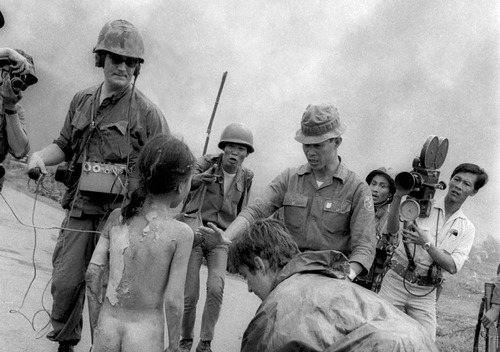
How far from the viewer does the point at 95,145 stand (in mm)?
3207

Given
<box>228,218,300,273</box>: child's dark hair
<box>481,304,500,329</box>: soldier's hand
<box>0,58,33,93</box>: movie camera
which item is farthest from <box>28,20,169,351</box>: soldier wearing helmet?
<box>481,304,500,329</box>: soldier's hand

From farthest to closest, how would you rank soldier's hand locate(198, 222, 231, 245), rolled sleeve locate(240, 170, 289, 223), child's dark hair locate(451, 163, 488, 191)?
child's dark hair locate(451, 163, 488, 191)
rolled sleeve locate(240, 170, 289, 223)
soldier's hand locate(198, 222, 231, 245)

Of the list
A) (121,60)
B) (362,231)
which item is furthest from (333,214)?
(121,60)

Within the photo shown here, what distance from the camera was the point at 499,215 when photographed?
34.9 feet

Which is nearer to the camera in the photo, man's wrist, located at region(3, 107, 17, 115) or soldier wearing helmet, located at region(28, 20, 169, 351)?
soldier wearing helmet, located at region(28, 20, 169, 351)

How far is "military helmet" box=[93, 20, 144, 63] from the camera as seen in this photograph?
3090 millimetres

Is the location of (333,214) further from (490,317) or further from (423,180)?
(490,317)

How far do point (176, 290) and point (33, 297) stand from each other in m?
2.76

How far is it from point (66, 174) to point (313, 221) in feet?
4.59

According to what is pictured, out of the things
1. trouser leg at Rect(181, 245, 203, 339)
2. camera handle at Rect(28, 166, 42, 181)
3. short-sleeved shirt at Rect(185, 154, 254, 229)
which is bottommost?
trouser leg at Rect(181, 245, 203, 339)

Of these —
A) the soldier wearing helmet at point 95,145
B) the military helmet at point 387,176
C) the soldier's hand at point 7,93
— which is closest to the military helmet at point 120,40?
→ the soldier wearing helmet at point 95,145

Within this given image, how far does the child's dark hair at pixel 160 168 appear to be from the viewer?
7.98 feet

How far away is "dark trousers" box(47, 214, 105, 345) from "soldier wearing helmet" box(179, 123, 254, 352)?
0.95m

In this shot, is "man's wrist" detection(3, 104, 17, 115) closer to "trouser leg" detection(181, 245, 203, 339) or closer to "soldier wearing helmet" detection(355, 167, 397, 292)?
"trouser leg" detection(181, 245, 203, 339)
